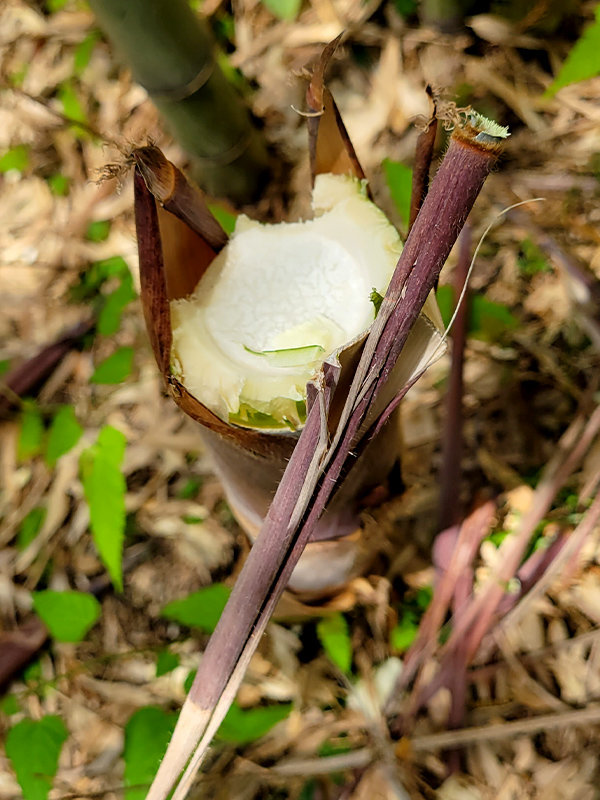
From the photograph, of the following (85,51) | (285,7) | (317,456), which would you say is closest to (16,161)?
(85,51)

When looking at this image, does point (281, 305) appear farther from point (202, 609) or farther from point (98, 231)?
point (98, 231)

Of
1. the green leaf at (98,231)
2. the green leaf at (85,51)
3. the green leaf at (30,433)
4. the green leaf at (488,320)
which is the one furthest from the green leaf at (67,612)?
the green leaf at (85,51)

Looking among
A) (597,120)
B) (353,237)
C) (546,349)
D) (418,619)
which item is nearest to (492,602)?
(418,619)

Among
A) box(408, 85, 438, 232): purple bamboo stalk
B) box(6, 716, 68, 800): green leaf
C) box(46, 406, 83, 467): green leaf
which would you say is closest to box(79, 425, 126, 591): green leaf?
box(46, 406, 83, 467): green leaf

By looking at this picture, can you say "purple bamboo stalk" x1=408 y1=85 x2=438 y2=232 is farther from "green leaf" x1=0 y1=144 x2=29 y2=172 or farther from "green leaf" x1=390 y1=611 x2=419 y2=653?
"green leaf" x1=0 y1=144 x2=29 y2=172

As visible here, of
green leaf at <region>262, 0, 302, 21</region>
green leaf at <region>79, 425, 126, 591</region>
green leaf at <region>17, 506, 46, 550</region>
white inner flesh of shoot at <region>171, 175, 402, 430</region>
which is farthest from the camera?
green leaf at <region>262, 0, 302, 21</region>

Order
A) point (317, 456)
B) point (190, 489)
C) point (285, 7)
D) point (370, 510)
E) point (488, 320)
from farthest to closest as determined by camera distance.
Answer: point (285, 7) → point (190, 489) → point (488, 320) → point (370, 510) → point (317, 456)
